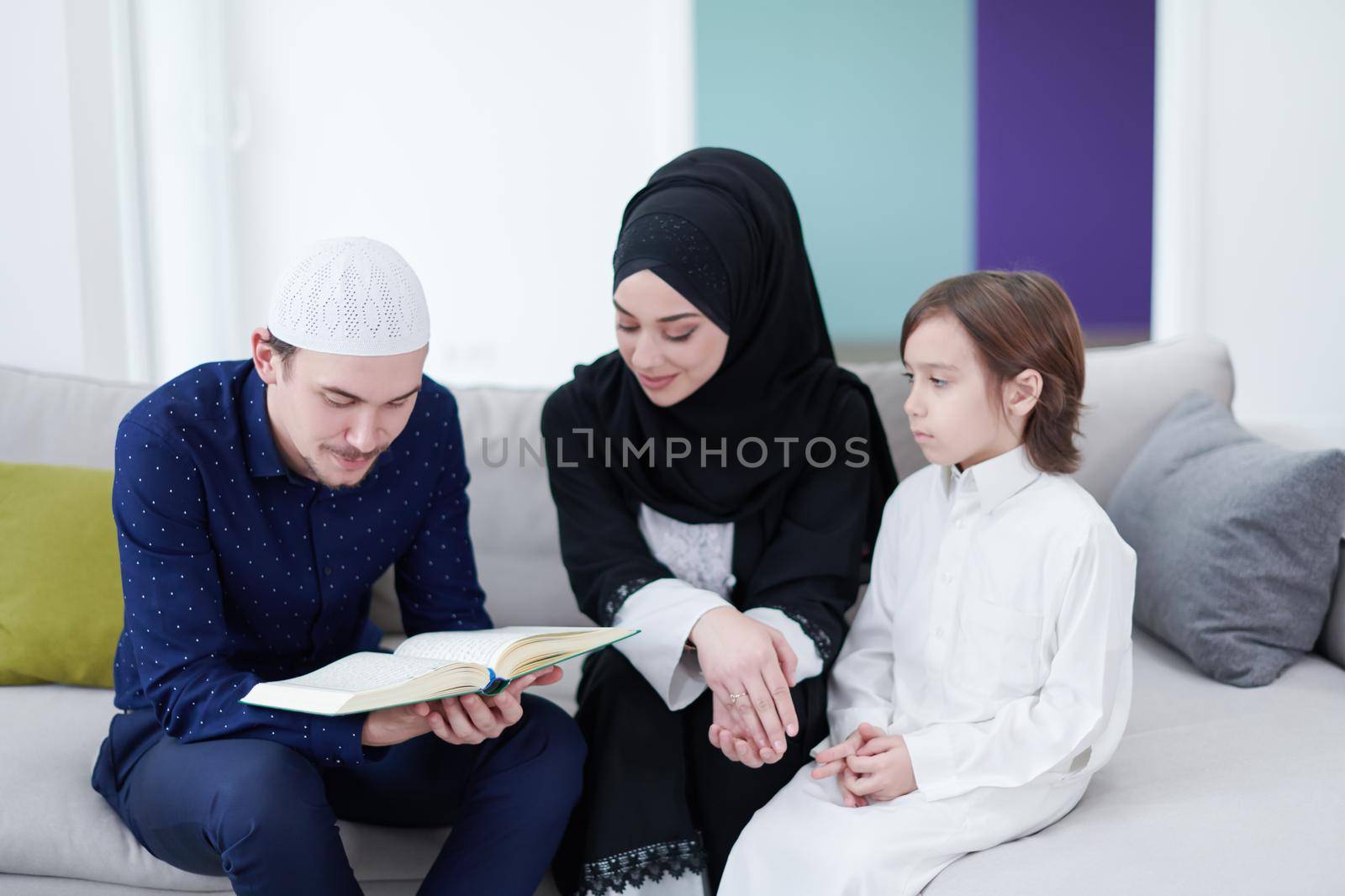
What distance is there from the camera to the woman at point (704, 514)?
1.38 meters

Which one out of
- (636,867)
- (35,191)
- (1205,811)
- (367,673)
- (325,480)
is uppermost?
(35,191)

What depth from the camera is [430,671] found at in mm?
1090

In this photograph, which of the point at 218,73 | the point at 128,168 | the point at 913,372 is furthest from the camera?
the point at 218,73

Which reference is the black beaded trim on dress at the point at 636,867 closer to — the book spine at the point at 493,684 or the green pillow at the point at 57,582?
the book spine at the point at 493,684

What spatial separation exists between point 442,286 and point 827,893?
296 cm

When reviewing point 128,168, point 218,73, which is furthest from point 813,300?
point 218,73

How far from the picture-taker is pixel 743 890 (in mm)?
1271

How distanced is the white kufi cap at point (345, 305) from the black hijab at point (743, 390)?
0.43m

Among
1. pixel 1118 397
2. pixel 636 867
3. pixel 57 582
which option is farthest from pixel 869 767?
pixel 57 582

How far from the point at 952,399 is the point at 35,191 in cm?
224

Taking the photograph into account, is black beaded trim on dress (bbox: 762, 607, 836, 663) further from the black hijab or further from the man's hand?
the man's hand

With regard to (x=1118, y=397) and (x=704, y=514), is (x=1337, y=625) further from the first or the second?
(x=704, y=514)

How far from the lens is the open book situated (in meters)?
1.04

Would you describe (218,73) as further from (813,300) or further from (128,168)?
(813,300)
